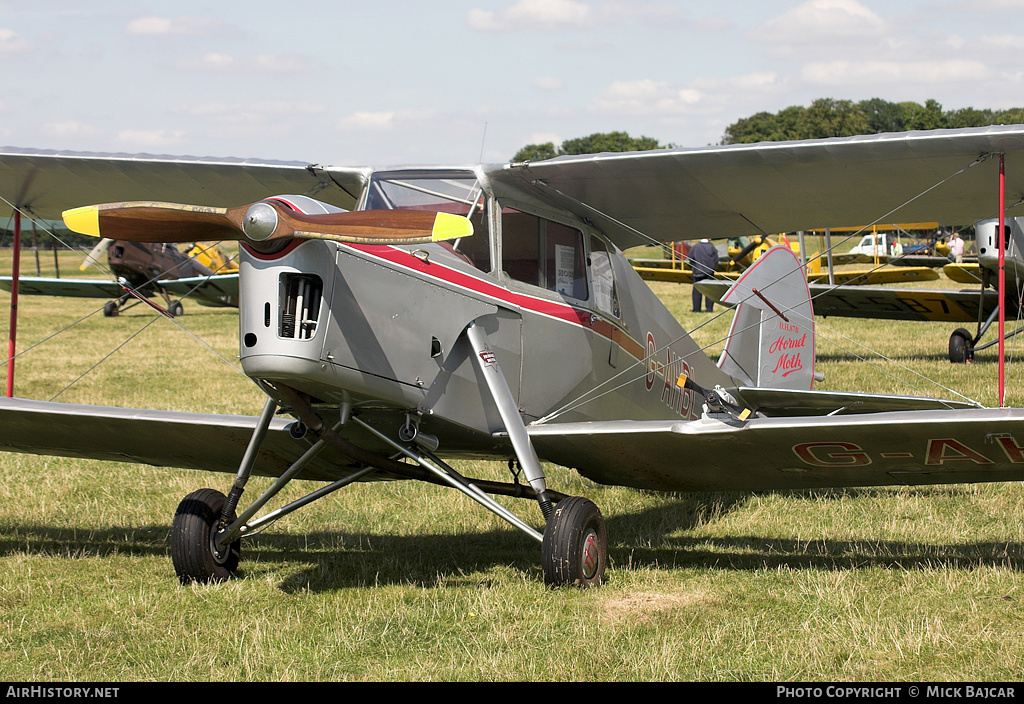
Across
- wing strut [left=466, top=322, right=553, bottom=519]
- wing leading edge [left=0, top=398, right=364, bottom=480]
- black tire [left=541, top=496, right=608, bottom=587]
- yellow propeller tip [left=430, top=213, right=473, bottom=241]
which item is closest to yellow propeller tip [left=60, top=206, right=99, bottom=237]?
wing leading edge [left=0, top=398, right=364, bottom=480]

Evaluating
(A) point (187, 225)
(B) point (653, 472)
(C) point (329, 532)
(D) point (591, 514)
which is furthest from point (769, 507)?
(A) point (187, 225)

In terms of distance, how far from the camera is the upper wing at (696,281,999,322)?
16.3m

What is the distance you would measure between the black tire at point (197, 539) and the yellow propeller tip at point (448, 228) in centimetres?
215

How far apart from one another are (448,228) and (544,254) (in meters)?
1.70

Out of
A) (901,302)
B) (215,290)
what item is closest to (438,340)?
(901,302)

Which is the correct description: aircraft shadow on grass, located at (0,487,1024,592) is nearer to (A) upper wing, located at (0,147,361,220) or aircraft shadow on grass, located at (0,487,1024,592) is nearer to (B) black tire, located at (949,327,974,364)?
(A) upper wing, located at (0,147,361,220)

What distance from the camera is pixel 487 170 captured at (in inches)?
222

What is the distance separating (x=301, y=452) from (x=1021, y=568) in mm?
4109

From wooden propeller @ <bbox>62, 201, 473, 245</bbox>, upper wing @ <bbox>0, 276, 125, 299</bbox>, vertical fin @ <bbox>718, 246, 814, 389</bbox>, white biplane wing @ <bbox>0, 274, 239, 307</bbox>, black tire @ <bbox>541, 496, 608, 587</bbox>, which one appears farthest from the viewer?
upper wing @ <bbox>0, 276, 125, 299</bbox>

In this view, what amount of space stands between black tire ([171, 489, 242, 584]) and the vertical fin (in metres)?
4.51

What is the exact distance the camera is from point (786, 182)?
5.90 m

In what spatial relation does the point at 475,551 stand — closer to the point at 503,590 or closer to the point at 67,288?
the point at 503,590

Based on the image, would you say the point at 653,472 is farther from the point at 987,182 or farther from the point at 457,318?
the point at 987,182
